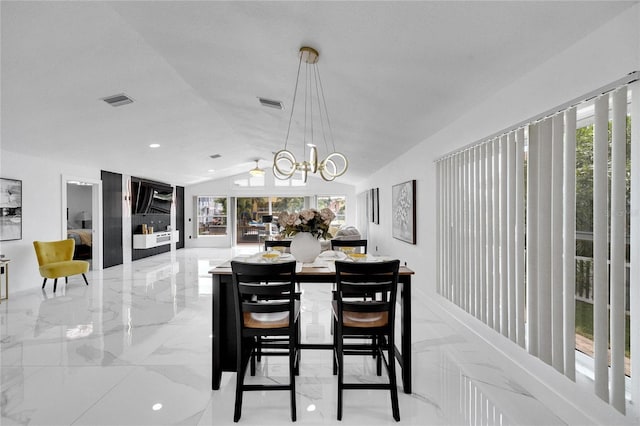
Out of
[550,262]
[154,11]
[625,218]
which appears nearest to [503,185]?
[550,262]

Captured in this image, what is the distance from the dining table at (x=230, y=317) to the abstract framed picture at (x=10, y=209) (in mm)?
4732

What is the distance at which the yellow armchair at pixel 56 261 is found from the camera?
495cm

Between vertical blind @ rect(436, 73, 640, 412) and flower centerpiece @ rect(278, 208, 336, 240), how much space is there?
1.37 meters

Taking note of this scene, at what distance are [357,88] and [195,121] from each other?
3.32m

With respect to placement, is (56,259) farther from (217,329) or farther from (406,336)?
(406,336)

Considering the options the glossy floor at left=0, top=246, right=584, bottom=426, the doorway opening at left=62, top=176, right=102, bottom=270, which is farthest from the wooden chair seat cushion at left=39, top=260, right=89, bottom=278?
the doorway opening at left=62, top=176, right=102, bottom=270

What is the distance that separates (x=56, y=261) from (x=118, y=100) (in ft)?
10.9

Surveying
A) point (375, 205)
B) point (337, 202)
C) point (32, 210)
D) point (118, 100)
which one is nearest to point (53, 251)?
point (32, 210)

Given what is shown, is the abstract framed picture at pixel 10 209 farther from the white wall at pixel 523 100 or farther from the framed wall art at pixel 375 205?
the framed wall art at pixel 375 205

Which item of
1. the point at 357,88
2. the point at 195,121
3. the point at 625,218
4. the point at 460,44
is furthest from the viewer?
the point at 195,121

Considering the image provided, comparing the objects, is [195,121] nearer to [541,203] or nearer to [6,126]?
[6,126]

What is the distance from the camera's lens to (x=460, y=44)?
1953 mm

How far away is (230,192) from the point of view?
11.1 metres

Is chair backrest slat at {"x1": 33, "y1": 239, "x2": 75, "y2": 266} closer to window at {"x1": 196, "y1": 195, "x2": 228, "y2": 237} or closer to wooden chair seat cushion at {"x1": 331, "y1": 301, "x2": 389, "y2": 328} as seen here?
wooden chair seat cushion at {"x1": 331, "y1": 301, "x2": 389, "y2": 328}
